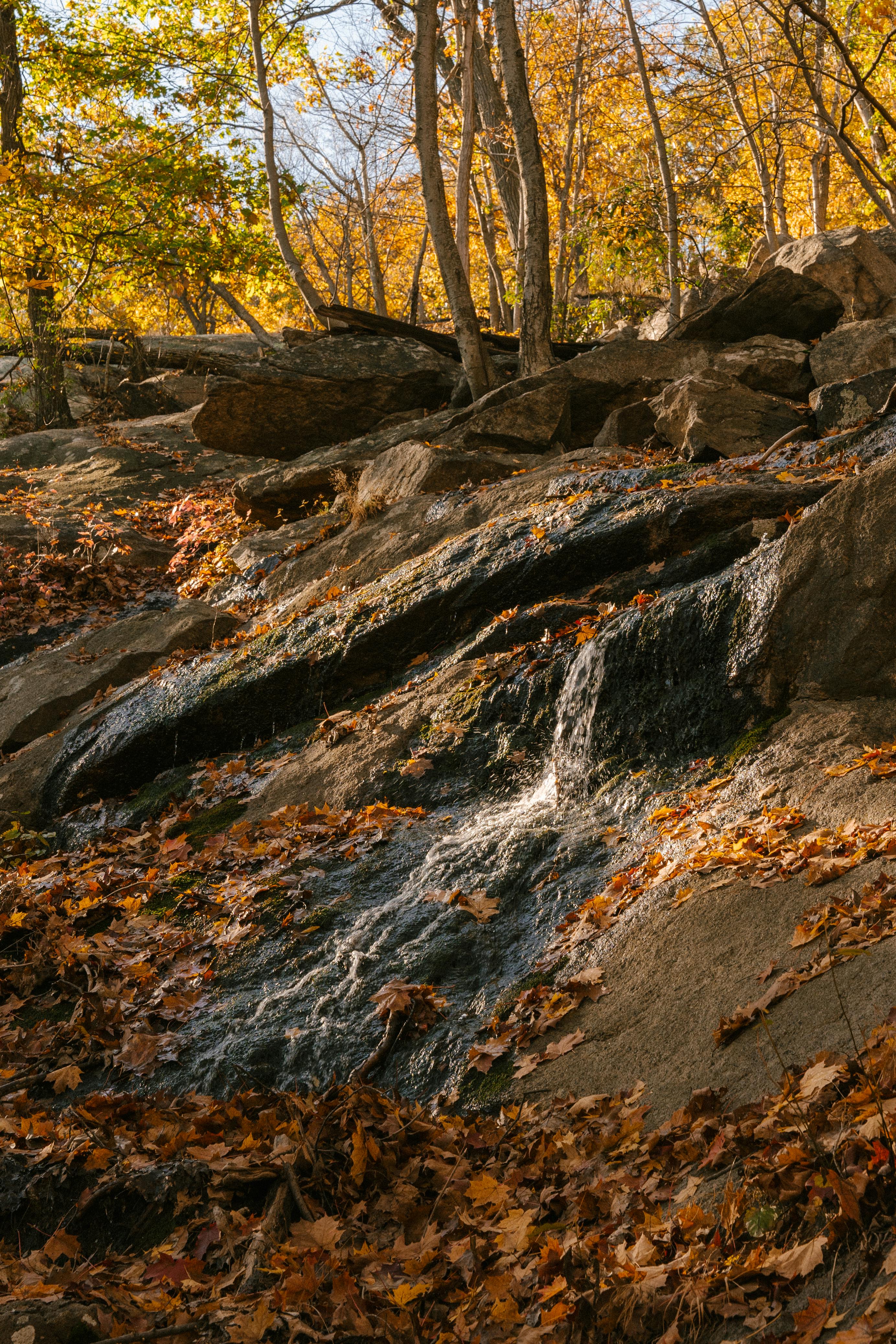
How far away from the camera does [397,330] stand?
15484 mm

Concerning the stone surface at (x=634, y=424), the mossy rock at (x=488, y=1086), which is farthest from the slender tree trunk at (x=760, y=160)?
the mossy rock at (x=488, y=1086)

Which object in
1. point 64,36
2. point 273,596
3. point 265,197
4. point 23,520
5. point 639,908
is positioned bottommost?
point 639,908

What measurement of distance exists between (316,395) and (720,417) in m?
6.70

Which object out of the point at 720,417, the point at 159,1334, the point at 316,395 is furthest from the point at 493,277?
the point at 159,1334

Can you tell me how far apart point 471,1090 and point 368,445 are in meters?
10.5

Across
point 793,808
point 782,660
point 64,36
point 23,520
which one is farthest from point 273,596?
point 64,36

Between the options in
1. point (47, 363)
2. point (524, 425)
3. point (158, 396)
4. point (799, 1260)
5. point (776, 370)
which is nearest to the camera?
point (799, 1260)

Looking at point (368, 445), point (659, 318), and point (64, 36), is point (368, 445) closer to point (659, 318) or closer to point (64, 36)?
point (659, 318)

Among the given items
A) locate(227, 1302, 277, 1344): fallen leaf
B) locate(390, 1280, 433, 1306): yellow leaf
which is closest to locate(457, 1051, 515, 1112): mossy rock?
locate(390, 1280, 433, 1306): yellow leaf

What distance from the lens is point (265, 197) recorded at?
18.2 m

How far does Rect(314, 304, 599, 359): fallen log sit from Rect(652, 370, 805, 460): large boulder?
5635 millimetres

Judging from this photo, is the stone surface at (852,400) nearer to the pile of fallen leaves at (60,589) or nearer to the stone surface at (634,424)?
the stone surface at (634,424)

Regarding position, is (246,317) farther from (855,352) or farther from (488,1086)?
(488,1086)

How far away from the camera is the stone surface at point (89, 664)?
949 cm
